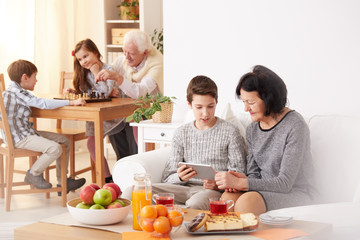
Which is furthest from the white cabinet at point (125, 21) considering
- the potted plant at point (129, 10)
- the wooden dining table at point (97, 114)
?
the wooden dining table at point (97, 114)

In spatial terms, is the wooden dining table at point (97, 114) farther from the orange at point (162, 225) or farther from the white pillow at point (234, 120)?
the orange at point (162, 225)

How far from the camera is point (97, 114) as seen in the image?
352 centimetres

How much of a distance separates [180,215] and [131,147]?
244 cm

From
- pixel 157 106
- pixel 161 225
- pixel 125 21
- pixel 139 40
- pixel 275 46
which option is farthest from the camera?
pixel 125 21

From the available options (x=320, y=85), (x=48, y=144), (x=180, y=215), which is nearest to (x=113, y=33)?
(x=48, y=144)

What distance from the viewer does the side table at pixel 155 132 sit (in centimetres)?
341

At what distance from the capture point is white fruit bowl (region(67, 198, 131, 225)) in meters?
1.92

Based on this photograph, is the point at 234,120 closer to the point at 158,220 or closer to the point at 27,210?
the point at 158,220

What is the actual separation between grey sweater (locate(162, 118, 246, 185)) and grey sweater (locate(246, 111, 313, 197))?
0.24ft

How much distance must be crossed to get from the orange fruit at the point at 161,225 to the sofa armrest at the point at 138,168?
2.87ft

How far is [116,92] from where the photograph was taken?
409cm

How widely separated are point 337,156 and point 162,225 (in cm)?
103

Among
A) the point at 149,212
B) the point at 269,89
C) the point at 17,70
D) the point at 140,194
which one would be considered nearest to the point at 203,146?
the point at 269,89

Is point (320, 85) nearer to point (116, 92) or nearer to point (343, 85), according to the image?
point (343, 85)
